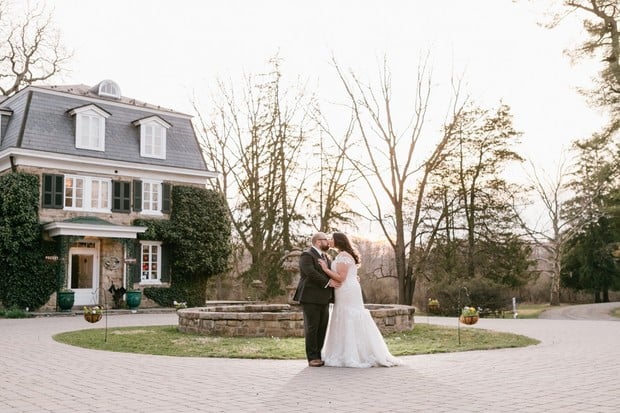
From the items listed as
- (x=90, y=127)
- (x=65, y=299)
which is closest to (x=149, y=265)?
(x=65, y=299)

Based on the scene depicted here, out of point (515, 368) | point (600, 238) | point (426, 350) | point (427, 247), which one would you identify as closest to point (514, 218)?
point (427, 247)

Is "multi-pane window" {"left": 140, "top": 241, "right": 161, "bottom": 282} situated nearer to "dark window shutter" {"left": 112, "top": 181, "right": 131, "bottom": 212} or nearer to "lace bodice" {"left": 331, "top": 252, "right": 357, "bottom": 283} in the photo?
"dark window shutter" {"left": 112, "top": 181, "right": 131, "bottom": 212}

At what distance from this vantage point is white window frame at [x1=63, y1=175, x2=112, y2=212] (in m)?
26.9

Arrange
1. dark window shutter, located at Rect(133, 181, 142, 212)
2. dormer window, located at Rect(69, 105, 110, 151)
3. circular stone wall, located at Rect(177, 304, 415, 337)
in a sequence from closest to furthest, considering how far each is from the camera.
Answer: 1. circular stone wall, located at Rect(177, 304, 415, 337)
2. dormer window, located at Rect(69, 105, 110, 151)
3. dark window shutter, located at Rect(133, 181, 142, 212)

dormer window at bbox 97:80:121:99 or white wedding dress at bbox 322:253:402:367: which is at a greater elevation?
dormer window at bbox 97:80:121:99

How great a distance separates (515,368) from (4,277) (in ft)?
71.8

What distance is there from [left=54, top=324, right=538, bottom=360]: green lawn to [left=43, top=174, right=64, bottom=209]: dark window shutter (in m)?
11.7

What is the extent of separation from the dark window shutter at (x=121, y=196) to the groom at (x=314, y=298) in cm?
2014

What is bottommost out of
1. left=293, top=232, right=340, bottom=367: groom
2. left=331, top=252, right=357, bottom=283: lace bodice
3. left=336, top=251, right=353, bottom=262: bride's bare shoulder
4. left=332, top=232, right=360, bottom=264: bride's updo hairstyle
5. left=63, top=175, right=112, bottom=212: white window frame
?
left=293, top=232, right=340, bottom=367: groom

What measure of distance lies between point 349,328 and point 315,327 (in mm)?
504

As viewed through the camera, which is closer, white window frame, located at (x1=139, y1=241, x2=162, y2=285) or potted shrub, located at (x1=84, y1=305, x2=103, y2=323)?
potted shrub, located at (x1=84, y1=305, x2=103, y2=323)

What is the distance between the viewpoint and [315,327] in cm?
953

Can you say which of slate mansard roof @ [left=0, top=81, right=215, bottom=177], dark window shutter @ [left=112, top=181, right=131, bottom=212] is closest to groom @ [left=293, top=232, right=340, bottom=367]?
slate mansard roof @ [left=0, top=81, right=215, bottom=177]

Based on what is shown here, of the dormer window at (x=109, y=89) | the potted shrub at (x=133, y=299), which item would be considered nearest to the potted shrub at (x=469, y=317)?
the potted shrub at (x=133, y=299)
